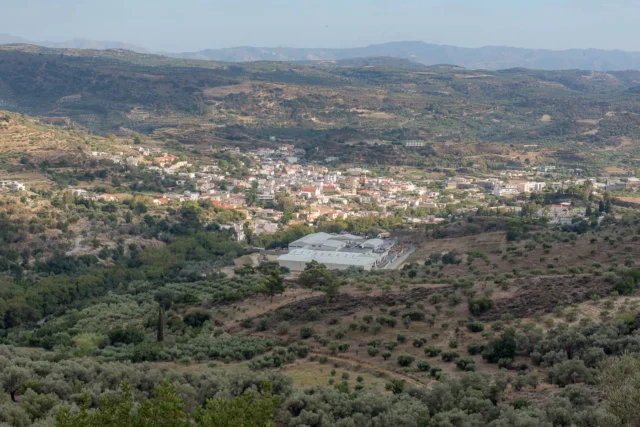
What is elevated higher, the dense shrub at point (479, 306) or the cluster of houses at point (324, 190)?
the dense shrub at point (479, 306)

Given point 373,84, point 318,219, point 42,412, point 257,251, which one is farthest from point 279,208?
point 373,84

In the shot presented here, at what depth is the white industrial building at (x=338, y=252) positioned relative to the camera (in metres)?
36.4

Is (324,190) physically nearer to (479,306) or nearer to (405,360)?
(479,306)

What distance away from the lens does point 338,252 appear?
127 ft

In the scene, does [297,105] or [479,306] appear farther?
[297,105]

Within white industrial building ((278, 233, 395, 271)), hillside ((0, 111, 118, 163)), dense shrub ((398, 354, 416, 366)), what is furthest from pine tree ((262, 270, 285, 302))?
hillside ((0, 111, 118, 163))

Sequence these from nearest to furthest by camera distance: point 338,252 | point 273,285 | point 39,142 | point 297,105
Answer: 1. point 273,285
2. point 338,252
3. point 39,142
4. point 297,105

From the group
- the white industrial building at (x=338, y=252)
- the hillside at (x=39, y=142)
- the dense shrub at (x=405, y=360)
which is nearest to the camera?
the dense shrub at (x=405, y=360)

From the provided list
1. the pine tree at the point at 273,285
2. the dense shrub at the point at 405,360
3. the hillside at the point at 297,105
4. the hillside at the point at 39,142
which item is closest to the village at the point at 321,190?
the hillside at the point at 39,142

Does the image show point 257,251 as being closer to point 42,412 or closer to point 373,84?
point 42,412

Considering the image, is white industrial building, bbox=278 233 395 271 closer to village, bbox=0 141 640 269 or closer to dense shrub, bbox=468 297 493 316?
village, bbox=0 141 640 269

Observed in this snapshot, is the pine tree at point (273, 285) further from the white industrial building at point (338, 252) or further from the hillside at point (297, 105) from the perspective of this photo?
the hillside at point (297, 105)

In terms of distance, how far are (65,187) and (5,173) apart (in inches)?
197

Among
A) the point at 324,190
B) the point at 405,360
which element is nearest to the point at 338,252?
the point at 405,360
